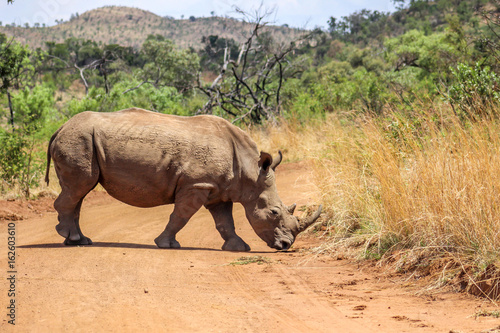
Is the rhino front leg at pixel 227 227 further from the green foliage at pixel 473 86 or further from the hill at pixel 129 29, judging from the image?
the hill at pixel 129 29

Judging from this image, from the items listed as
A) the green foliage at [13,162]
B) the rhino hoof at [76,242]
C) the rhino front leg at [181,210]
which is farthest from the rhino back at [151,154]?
the green foliage at [13,162]

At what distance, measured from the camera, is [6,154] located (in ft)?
37.8

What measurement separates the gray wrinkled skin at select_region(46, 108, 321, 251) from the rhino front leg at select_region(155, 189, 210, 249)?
12 mm

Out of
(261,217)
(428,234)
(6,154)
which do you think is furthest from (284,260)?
(6,154)

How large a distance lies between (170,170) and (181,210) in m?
0.52

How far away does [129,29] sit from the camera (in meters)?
96.5

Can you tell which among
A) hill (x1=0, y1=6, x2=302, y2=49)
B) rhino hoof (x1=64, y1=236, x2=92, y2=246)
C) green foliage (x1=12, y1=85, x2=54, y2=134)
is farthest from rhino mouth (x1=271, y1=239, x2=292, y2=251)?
hill (x1=0, y1=6, x2=302, y2=49)

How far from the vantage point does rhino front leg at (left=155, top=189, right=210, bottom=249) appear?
7.22 m

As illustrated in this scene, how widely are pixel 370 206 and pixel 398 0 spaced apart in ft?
239

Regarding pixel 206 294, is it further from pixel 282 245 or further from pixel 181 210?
pixel 282 245

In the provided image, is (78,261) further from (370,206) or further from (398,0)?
(398,0)

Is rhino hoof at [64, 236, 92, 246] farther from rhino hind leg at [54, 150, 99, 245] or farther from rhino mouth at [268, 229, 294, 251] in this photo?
rhino mouth at [268, 229, 294, 251]

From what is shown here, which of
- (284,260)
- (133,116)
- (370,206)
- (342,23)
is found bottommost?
(284,260)

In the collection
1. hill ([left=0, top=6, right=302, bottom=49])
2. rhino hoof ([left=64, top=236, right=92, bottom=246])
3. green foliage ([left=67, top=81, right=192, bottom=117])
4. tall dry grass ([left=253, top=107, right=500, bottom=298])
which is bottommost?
rhino hoof ([left=64, top=236, right=92, bottom=246])
